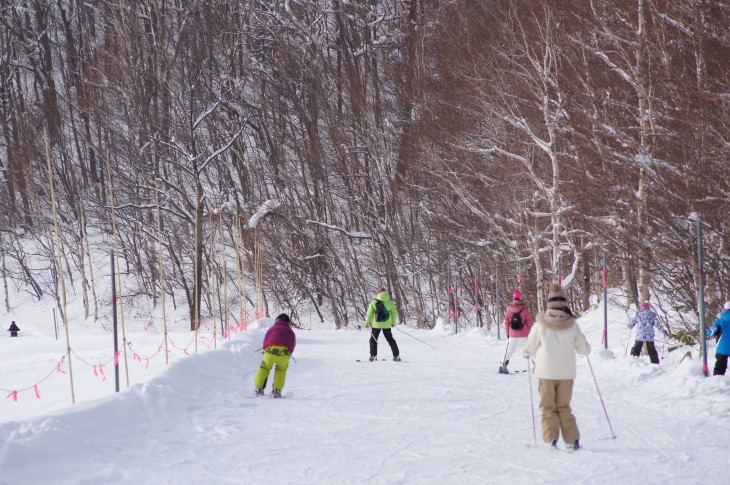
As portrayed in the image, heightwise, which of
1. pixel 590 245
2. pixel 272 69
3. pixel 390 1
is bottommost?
pixel 590 245

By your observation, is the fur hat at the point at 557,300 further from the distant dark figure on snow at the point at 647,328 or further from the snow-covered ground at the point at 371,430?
the distant dark figure on snow at the point at 647,328

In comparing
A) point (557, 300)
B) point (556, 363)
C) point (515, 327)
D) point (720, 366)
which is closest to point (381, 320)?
point (515, 327)

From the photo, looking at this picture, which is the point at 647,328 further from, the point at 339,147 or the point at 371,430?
the point at 339,147

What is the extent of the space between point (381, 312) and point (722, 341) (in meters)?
7.19

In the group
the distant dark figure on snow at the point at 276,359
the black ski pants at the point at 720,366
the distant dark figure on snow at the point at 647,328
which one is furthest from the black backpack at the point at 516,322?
the distant dark figure on snow at the point at 276,359

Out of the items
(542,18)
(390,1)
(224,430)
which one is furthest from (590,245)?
(390,1)

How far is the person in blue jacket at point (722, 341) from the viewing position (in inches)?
481

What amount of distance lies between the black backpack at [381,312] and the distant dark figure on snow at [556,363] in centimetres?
888

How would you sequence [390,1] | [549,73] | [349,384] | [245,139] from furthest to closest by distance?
1. [245,139]
2. [390,1]
3. [549,73]
4. [349,384]

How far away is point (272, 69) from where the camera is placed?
4406 centimetres

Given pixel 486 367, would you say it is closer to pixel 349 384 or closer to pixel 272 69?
pixel 349 384

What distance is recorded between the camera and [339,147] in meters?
39.5

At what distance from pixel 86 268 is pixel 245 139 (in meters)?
11.8

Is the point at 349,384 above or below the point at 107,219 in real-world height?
below
